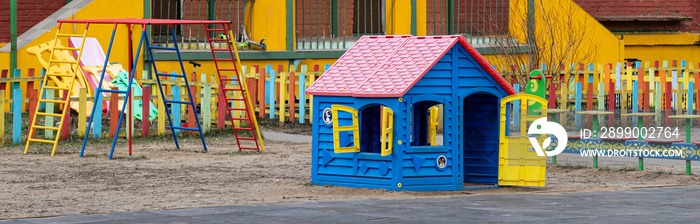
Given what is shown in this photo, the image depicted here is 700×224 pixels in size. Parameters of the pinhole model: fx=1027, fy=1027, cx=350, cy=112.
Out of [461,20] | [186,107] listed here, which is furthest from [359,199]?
[461,20]

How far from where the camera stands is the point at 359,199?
951 cm

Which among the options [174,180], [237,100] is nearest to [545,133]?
[174,180]

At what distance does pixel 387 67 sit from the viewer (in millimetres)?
10750

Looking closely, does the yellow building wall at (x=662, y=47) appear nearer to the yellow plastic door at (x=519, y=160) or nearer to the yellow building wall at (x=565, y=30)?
the yellow building wall at (x=565, y=30)

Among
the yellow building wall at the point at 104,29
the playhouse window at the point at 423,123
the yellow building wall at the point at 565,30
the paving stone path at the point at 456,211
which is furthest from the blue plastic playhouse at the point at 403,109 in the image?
the yellow building wall at the point at 565,30

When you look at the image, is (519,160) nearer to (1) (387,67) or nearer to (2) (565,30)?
(1) (387,67)

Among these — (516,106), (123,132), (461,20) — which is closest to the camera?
(123,132)

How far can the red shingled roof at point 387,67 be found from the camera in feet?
33.5

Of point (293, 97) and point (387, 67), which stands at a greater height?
point (387, 67)

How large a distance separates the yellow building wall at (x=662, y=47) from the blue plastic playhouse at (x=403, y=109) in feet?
52.7

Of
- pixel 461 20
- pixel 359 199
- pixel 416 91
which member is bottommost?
pixel 359 199

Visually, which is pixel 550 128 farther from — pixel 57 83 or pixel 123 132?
pixel 57 83

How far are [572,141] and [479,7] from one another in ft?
40.3

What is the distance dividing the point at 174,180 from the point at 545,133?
4.06 metres
